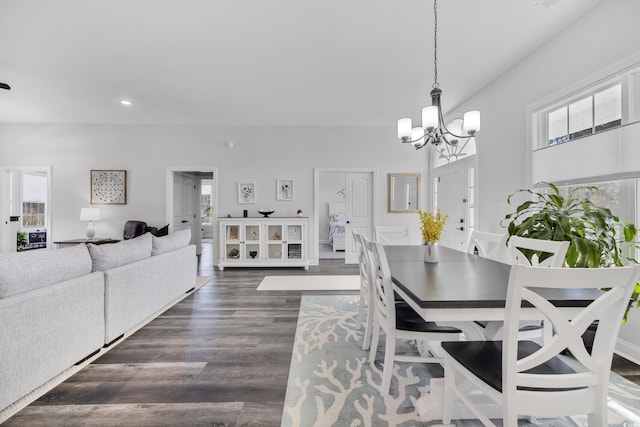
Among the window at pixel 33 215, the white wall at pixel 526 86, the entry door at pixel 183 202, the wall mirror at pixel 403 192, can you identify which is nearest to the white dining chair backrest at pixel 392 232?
the white wall at pixel 526 86

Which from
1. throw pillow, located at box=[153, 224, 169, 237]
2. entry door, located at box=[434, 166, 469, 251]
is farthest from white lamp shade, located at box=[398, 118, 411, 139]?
throw pillow, located at box=[153, 224, 169, 237]

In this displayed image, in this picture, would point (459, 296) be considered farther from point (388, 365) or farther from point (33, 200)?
point (33, 200)

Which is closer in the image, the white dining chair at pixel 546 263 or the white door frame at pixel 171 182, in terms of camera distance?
the white dining chair at pixel 546 263

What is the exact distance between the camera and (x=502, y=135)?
11.2 feet

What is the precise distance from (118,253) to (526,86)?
4.28 meters

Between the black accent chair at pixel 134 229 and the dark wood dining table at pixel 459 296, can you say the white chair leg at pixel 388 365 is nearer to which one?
the dark wood dining table at pixel 459 296

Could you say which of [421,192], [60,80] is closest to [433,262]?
[421,192]

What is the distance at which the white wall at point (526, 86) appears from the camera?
214 centimetres

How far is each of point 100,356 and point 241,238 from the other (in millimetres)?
3113

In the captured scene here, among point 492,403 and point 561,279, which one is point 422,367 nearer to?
point 492,403

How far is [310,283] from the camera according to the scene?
163 inches

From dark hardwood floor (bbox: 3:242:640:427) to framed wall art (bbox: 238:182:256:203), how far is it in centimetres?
278

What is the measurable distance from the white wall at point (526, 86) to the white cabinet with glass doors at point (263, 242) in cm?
294

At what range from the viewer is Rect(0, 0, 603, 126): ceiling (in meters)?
2.32
